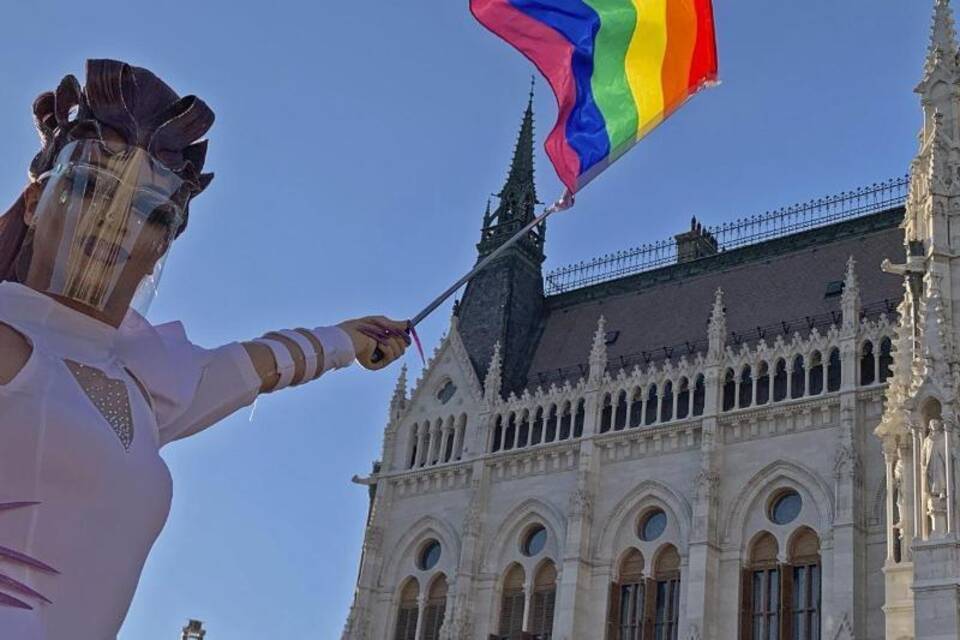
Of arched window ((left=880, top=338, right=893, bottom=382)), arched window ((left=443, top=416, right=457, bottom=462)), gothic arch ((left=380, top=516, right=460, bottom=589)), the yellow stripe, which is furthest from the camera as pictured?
arched window ((left=443, top=416, right=457, bottom=462))

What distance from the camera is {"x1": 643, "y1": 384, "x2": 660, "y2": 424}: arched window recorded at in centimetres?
3366

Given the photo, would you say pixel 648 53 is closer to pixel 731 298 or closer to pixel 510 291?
pixel 731 298

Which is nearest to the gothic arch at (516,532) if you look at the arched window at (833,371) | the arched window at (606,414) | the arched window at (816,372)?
the arched window at (606,414)

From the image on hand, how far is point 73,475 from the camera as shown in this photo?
2.79 metres

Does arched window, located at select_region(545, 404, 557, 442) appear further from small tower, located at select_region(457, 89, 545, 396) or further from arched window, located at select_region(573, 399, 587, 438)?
small tower, located at select_region(457, 89, 545, 396)

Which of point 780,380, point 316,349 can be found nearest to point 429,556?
point 780,380

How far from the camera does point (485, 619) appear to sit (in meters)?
34.3

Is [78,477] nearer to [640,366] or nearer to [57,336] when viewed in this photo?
[57,336]

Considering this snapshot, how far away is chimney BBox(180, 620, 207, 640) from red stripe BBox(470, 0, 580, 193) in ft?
84.8

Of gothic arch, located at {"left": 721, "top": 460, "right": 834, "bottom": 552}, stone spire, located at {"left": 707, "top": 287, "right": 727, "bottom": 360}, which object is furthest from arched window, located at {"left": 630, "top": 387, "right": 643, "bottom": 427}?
gothic arch, located at {"left": 721, "top": 460, "right": 834, "bottom": 552}

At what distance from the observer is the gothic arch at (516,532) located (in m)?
34.2

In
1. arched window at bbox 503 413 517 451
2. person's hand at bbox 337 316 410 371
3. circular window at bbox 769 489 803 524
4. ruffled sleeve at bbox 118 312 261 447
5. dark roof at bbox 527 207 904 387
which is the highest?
dark roof at bbox 527 207 904 387

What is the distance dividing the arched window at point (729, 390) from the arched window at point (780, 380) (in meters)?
1.05

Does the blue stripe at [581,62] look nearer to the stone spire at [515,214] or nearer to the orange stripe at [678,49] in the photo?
the orange stripe at [678,49]
